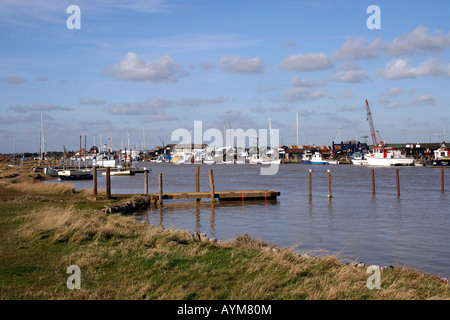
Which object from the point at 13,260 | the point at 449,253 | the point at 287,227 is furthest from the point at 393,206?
the point at 13,260

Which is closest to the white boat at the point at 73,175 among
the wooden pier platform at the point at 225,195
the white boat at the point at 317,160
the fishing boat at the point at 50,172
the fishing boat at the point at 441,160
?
the fishing boat at the point at 50,172

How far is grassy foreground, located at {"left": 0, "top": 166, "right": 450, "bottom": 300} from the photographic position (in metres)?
8.73

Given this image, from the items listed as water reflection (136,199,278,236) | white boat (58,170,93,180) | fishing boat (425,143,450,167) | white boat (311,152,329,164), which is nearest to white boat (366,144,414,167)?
fishing boat (425,143,450,167)

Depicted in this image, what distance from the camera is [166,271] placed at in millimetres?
10305

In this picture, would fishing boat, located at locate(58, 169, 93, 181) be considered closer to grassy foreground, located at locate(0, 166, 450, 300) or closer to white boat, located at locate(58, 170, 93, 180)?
white boat, located at locate(58, 170, 93, 180)

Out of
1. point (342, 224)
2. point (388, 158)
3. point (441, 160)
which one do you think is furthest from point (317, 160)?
point (342, 224)

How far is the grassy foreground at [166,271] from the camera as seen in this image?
28.6ft

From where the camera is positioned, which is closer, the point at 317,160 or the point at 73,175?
the point at 73,175

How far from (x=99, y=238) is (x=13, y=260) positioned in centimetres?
298

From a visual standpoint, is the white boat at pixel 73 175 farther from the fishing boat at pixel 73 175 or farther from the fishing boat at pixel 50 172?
the fishing boat at pixel 50 172

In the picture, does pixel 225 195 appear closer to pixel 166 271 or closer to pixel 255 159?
pixel 166 271

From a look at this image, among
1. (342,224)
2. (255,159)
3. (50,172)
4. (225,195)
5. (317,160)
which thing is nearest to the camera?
(342,224)

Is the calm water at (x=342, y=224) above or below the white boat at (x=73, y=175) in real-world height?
below

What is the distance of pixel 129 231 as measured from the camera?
15555 mm
